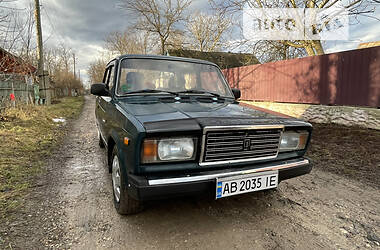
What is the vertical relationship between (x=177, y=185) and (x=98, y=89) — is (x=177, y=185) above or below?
below

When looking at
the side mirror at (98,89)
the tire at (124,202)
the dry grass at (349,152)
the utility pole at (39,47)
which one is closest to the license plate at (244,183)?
the tire at (124,202)

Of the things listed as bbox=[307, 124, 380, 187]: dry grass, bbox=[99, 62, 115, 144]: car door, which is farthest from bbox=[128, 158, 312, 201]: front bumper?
bbox=[307, 124, 380, 187]: dry grass

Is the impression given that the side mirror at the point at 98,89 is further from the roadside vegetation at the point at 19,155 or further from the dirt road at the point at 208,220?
the roadside vegetation at the point at 19,155

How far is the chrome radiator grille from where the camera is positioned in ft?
5.75

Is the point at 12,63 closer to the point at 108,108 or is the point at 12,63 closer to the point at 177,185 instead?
the point at 108,108

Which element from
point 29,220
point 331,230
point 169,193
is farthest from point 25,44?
point 331,230

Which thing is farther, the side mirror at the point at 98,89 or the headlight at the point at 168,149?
the side mirror at the point at 98,89

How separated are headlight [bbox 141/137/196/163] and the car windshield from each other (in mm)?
1134

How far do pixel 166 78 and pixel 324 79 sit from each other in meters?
7.08

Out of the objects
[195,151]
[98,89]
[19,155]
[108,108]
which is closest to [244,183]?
[195,151]

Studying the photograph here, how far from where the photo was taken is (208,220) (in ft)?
6.91

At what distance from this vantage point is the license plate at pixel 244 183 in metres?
1.75

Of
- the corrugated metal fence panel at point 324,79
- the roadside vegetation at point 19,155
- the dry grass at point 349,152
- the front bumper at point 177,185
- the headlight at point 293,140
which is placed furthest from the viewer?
the corrugated metal fence panel at point 324,79

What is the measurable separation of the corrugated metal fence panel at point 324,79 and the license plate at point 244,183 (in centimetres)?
625
